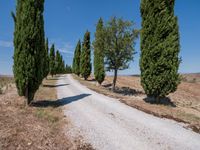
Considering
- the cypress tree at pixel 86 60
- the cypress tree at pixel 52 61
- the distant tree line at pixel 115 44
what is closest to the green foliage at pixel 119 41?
the distant tree line at pixel 115 44

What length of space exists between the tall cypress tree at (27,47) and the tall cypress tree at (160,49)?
23.2 ft

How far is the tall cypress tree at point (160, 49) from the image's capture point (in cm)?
1352

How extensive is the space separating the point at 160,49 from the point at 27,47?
820 centimetres

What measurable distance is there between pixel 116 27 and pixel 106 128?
16.6m

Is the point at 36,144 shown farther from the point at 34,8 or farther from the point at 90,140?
the point at 34,8

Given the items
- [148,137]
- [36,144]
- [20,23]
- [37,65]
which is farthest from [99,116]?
[20,23]

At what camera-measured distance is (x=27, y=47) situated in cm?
1126

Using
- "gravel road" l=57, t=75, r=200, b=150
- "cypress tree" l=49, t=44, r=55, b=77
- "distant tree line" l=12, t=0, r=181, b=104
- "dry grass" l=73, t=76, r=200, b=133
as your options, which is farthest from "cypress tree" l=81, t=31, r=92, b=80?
"gravel road" l=57, t=75, r=200, b=150

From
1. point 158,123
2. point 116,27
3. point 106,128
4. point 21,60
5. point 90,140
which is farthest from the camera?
point 116,27

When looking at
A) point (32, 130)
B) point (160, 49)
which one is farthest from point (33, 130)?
point (160, 49)

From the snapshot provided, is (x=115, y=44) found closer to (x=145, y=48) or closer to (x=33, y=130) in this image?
(x=145, y=48)

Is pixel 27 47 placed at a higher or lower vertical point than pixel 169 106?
higher

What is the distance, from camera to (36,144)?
5.91 meters

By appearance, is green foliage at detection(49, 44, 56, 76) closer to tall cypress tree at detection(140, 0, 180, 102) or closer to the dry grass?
the dry grass
